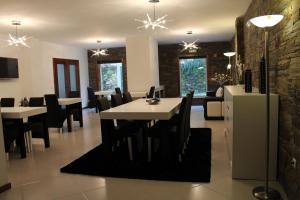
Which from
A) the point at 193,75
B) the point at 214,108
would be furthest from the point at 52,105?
the point at 193,75

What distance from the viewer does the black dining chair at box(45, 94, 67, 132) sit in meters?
5.80

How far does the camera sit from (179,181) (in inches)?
118

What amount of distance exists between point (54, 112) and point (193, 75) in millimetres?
6267

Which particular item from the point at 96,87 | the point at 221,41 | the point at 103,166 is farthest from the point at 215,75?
the point at 103,166

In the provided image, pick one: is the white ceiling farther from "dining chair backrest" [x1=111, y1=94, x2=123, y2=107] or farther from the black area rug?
the black area rug

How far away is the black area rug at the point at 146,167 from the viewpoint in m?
3.17

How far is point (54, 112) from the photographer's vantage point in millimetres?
5895

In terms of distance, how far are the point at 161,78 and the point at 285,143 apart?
8.32 meters

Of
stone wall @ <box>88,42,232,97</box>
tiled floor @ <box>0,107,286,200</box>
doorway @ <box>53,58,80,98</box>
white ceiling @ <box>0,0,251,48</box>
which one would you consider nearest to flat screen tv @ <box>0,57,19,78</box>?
white ceiling @ <box>0,0,251,48</box>

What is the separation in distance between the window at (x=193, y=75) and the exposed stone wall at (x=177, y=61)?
0.63 feet

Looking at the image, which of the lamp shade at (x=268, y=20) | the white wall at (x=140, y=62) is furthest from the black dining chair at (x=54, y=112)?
the lamp shade at (x=268, y=20)

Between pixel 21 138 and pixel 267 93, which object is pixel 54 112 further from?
pixel 267 93

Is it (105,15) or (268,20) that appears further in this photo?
(105,15)

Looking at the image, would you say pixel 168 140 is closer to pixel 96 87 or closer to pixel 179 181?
pixel 179 181
